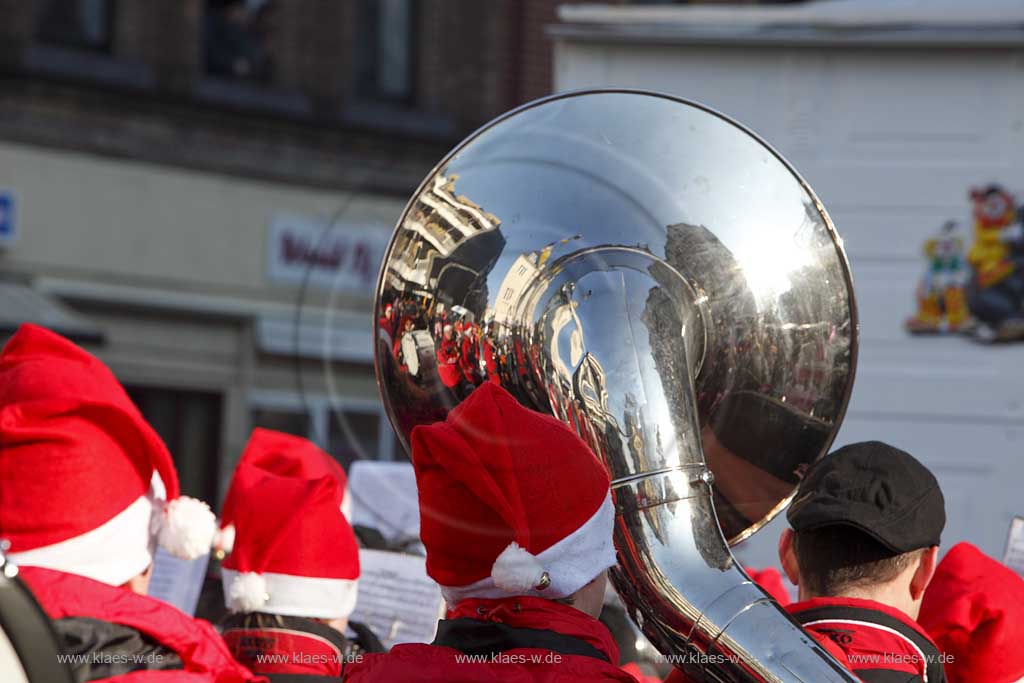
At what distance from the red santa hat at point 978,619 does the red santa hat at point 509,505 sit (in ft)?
2.49

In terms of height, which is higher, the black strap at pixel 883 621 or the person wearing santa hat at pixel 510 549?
the person wearing santa hat at pixel 510 549

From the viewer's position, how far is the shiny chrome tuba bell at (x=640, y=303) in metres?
2.03

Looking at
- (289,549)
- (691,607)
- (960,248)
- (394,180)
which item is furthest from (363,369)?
(691,607)

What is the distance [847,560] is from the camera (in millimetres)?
2123

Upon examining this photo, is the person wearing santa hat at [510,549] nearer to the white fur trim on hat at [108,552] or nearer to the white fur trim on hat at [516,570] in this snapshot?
the white fur trim on hat at [516,570]

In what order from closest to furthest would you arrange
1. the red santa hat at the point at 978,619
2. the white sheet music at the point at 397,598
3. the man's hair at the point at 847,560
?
the man's hair at the point at 847,560, the red santa hat at the point at 978,619, the white sheet music at the point at 397,598

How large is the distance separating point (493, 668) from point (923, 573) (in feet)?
2.47

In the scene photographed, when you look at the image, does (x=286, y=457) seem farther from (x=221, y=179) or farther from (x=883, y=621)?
(x=221, y=179)

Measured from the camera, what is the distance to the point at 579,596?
1.77m

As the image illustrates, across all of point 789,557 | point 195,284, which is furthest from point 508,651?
point 195,284

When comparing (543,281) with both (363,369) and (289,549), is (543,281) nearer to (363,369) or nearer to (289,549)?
(289,549)

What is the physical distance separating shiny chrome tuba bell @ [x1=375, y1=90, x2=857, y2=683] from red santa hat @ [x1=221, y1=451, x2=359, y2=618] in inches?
15.0

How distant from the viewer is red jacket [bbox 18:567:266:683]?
202 cm

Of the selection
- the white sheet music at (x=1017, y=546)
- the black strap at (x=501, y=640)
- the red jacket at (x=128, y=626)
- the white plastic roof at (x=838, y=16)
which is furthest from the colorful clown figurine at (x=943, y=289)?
the black strap at (x=501, y=640)
